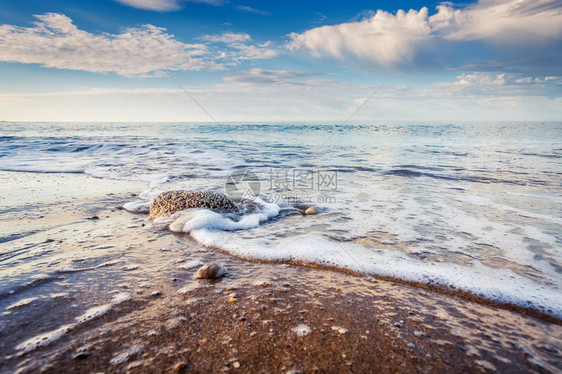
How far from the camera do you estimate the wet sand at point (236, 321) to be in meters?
1.74

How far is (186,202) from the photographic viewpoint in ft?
15.4

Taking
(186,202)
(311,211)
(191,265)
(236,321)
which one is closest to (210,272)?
(191,265)

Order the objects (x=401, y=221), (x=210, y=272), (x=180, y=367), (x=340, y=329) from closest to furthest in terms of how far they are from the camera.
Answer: (x=180, y=367) < (x=340, y=329) < (x=210, y=272) < (x=401, y=221)

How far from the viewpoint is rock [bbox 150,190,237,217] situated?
464 centimetres

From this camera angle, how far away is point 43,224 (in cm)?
408

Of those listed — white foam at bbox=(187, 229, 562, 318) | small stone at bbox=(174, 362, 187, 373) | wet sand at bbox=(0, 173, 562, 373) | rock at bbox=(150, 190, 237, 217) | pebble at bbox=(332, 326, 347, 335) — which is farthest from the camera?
rock at bbox=(150, 190, 237, 217)

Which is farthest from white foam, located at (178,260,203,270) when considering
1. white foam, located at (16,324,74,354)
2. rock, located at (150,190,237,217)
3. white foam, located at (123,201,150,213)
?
white foam, located at (123,201,150,213)

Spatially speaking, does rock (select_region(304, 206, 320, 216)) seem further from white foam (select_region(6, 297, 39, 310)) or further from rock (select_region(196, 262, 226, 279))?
white foam (select_region(6, 297, 39, 310))

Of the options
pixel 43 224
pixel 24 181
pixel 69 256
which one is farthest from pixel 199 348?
pixel 24 181

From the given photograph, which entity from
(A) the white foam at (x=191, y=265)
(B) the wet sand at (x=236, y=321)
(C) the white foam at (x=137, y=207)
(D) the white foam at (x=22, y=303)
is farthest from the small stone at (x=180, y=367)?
(C) the white foam at (x=137, y=207)

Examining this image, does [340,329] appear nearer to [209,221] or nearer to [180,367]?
[180,367]

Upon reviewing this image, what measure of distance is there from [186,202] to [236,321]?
2955 mm

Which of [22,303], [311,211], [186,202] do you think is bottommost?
[311,211]

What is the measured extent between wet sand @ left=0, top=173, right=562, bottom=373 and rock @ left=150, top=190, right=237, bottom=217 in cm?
132
